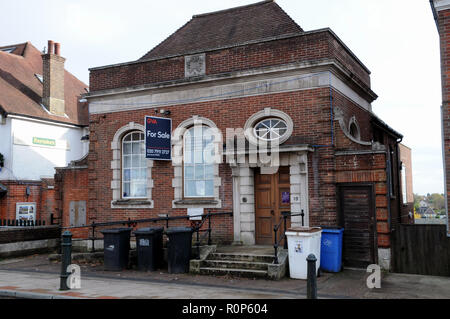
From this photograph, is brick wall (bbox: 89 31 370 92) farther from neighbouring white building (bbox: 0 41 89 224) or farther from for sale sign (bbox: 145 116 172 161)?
neighbouring white building (bbox: 0 41 89 224)

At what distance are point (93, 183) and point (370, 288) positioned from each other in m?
9.95

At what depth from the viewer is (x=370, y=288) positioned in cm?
923

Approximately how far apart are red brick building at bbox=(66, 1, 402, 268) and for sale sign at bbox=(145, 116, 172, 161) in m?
0.22

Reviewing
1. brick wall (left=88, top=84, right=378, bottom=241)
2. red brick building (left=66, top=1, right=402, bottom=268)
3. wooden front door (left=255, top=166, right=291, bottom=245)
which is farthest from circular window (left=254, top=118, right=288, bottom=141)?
wooden front door (left=255, top=166, right=291, bottom=245)

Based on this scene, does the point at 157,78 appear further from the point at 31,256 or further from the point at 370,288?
the point at 370,288

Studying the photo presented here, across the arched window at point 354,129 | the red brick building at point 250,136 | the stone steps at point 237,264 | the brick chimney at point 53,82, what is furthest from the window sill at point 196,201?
the brick chimney at point 53,82

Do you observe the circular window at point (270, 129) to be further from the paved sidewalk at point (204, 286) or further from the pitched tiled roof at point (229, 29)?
the paved sidewalk at point (204, 286)

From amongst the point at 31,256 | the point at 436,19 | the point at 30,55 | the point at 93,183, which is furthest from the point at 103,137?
the point at 30,55

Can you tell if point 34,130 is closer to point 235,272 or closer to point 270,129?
point 270,129

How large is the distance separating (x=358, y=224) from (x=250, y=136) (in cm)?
387

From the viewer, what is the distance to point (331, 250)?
10.9m

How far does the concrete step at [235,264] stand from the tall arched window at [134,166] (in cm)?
442

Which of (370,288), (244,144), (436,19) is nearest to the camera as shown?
(370,288)

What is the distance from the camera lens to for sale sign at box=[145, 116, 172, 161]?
529 inches
